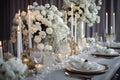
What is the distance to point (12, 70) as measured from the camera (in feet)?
4.34

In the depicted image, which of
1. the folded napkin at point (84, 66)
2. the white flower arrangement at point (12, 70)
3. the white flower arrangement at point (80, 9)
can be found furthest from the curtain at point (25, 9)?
the white flower arrangement at point (12, 70)

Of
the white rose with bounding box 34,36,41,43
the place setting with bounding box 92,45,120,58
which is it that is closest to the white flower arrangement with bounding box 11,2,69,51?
the white rose with bounding box 34,36,41,43

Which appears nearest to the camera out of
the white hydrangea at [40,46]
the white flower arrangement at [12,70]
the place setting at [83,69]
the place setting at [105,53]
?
the white flower arrangement at [12,70]

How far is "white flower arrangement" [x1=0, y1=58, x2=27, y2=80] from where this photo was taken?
1.30 m

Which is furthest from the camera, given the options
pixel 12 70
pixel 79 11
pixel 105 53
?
pixel 79 11

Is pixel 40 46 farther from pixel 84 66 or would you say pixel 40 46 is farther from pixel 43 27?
pixel 84 66

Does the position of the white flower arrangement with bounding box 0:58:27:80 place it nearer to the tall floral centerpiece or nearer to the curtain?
the tall floral centerpiece

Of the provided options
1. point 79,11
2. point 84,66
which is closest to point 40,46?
point 84,66

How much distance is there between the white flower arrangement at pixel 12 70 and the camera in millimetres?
1298

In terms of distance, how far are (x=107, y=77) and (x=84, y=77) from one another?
0.17 m

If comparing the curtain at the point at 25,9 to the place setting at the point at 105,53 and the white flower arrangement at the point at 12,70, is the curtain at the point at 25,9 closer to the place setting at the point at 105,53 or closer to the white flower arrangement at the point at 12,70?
the place setting at the point at 105,53

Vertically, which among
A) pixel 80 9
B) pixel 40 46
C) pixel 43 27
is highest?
pixel 80 9

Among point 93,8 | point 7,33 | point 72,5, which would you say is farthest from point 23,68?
point 7,33

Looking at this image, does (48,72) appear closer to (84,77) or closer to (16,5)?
(84,77)
